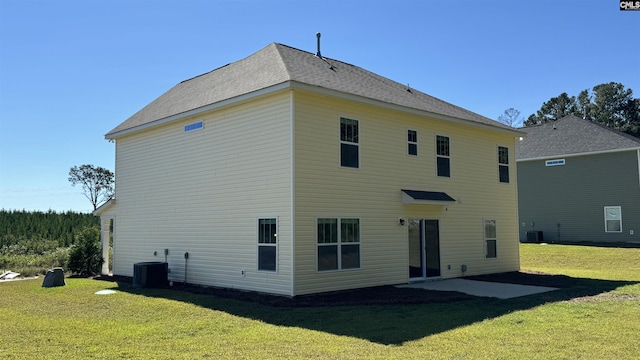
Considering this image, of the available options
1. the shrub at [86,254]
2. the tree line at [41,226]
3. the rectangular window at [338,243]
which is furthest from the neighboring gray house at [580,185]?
the tree line at [41,226]

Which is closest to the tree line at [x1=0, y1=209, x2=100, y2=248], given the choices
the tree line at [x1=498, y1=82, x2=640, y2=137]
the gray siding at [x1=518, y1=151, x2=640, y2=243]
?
the gray siding at [x1=518, y1=151, x2=640, y2=243]

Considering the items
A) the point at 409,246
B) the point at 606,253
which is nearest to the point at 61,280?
the point at 409,246

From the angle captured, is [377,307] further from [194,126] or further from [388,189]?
[194,126]

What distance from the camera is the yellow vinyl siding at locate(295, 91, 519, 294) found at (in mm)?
12758

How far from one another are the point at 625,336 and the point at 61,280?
46.4 ft

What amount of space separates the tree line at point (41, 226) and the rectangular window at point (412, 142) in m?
18.7

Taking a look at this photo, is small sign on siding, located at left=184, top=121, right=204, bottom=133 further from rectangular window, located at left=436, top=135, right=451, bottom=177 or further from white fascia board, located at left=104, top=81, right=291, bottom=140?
rectangular window, located at left=436, top=135, right=451, bottom=177

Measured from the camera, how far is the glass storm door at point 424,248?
611 inches

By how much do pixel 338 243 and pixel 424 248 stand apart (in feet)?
11.9

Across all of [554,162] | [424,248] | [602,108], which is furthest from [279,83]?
[602,108]

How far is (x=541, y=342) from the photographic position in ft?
25.0

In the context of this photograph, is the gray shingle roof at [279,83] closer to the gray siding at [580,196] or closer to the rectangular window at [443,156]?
the rectangular window at [443,156]

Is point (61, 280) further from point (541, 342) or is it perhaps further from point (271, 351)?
point (541, 342)

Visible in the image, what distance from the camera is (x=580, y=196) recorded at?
30047 millimetres
